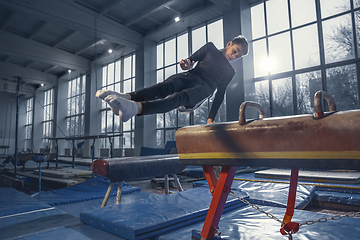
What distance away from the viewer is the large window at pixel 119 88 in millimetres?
11172

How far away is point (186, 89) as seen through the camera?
1.74 metres

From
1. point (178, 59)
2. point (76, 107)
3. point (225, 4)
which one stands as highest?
point (225, 4)

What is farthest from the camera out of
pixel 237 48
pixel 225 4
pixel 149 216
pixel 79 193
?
pixel 225 4

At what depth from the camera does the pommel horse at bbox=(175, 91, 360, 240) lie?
42.2 inches

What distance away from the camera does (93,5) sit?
27.3 feet

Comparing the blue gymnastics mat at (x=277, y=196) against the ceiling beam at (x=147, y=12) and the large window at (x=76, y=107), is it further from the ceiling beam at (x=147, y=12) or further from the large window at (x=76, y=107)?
the large window at (x=76, y=107)

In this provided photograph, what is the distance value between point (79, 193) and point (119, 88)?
8.86 m

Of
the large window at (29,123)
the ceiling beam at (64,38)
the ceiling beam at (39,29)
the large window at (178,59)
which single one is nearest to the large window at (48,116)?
the large window at (29,123)

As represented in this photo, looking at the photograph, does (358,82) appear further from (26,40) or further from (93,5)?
(26,40)

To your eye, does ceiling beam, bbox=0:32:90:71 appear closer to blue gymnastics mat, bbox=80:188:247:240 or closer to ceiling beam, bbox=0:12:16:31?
ceiling beam, bbox=0:12:16:31

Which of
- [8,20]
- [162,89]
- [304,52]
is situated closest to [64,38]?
[8,20]

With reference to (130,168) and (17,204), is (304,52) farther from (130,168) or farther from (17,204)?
(17,204)

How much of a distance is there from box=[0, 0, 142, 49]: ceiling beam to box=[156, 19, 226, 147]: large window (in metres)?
1.54

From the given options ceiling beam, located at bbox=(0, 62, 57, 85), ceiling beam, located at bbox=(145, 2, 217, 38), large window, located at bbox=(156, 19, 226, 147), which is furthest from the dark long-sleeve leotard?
ceiling beam, located at bbox=(0, 62, 57, 85)
